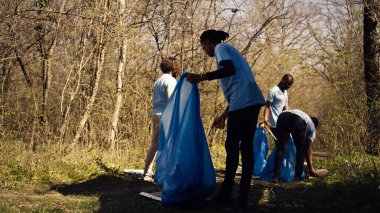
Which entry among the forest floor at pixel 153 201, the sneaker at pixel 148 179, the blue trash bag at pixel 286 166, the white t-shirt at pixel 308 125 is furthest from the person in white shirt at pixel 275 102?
the sneaker at pixel 148 179

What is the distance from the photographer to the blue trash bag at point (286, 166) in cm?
705

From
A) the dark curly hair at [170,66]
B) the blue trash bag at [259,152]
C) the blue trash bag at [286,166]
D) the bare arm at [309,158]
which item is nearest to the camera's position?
the dark curly hair at [170,66]

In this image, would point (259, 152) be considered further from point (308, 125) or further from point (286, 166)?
point (308, 125)

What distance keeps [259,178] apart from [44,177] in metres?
3.11

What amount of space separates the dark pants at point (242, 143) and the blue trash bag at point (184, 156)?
245mm

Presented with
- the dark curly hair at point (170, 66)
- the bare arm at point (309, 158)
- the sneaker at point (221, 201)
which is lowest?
the sneaker at point (221, 201)

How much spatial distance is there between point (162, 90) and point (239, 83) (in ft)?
5.76

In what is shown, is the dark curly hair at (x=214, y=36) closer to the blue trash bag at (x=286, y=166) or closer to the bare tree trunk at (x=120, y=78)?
the blue trash bag at (x=286, y=166)

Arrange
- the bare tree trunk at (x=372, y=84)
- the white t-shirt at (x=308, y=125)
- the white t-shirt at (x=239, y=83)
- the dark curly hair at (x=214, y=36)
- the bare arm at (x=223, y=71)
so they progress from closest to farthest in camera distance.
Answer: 1. the bare arm at (x=223, y=71)
2. the white t-shirt at (x=239, y=83)
3. the dark curly hair at (x=214, y=36)
4. the bare tree trunk at (x=372, y=84)
5. the white t-shirt at (x=308, y=125)

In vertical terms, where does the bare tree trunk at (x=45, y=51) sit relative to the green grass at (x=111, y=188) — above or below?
above

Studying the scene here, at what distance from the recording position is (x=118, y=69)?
9.91m

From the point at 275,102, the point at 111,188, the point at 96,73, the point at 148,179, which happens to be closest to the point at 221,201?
the point at 111,188

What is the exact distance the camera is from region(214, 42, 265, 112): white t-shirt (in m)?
4.63

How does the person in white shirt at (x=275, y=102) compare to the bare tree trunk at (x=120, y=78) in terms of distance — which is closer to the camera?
the person in white shirt at (x=275, y=102)
